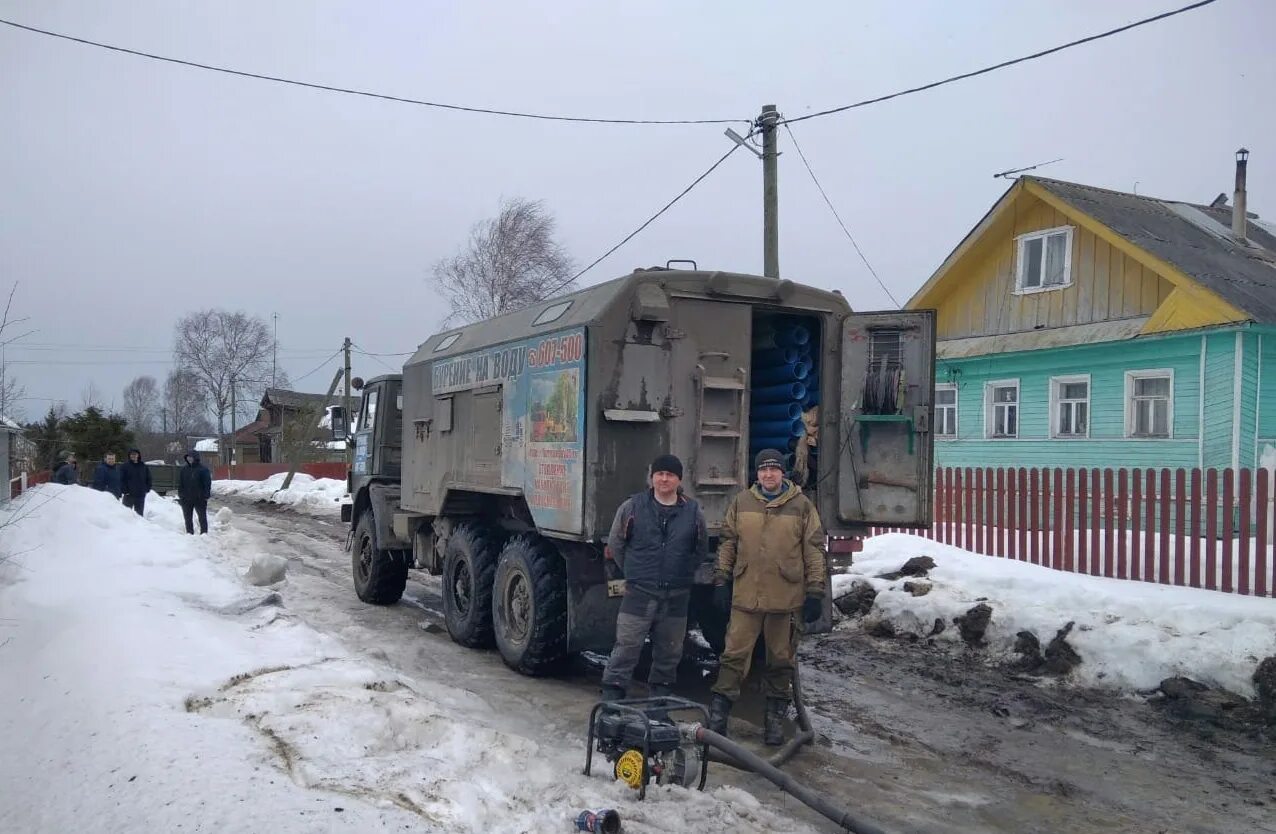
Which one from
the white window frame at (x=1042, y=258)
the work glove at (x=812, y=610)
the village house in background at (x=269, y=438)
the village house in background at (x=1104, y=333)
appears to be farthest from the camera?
the village house in background at (x=269, y=438)

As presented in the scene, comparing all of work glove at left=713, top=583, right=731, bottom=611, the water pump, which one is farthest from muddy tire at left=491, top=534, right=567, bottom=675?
the water pump

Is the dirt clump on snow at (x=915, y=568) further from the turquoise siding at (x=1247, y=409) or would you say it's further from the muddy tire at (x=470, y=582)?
the turquoise siding at (x=1247, y=409)

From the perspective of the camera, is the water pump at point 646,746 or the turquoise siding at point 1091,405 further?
the turquoise siding at point 1091,405

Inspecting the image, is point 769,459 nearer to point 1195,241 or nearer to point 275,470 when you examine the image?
point 1195,241

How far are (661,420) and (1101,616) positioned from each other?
4.51 metres

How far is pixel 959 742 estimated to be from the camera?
615 centimetres

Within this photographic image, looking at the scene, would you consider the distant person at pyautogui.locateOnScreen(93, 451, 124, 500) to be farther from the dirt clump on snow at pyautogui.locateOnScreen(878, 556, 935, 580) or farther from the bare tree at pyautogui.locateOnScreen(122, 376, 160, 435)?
the bare tree at pyautogui.locateOnScreen(122, 376, 160, 435)

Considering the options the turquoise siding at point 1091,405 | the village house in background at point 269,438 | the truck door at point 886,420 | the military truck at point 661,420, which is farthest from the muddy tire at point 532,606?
the village house in background at point 269,438

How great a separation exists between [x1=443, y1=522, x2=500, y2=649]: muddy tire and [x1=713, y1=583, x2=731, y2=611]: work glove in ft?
7.52

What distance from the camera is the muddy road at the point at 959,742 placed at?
4.91m

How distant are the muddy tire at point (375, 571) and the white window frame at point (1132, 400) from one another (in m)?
14.0

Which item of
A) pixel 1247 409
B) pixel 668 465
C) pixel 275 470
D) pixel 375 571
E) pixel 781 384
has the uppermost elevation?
pixel 1247 409

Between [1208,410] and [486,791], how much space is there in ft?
54.8

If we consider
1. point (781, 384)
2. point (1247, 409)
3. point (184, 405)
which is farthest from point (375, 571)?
point (184, 405)
